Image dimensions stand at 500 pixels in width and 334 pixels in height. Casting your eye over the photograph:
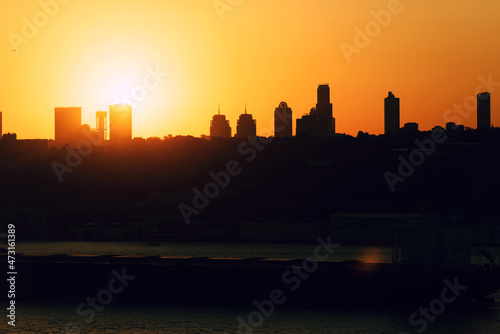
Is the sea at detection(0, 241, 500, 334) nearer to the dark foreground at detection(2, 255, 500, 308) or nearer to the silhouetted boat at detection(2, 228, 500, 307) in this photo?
Result: the dark foreground at detection(2, 255, 500, 308)

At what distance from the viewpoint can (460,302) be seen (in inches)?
2992

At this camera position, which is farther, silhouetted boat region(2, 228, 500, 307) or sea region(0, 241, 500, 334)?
silhouetted boat region(2, 228, 500, 307)

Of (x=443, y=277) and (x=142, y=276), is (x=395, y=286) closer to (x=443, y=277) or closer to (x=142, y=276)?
(x=443, y=277)

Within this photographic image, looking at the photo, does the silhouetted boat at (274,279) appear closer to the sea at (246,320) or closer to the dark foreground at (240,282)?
the dark foreground at (240,282)

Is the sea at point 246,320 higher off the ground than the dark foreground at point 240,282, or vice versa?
the dark foreground at point 240,282

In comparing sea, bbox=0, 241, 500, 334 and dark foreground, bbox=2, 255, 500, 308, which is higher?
dark foreground, bbox=2, 255, 500, 308

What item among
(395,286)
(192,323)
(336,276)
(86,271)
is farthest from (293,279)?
(86,271)

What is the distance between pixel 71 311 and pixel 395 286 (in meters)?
24.9

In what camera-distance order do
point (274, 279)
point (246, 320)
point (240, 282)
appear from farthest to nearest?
point (240, 282), point (274, 279), point (246, 320)

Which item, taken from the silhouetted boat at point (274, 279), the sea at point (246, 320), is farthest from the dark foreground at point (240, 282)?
the sea at point (246, 320)

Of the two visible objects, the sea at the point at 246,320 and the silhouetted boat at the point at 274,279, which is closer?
the sea at the point at 246,320

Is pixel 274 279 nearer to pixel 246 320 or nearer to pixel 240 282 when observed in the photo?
pixel 240 282

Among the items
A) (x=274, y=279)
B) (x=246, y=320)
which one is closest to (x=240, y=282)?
(x=274, y=279)

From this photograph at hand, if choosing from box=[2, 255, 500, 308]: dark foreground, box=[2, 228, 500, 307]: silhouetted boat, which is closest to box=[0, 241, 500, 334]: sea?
box=[2, 255, 500, 308]: dark foreground
